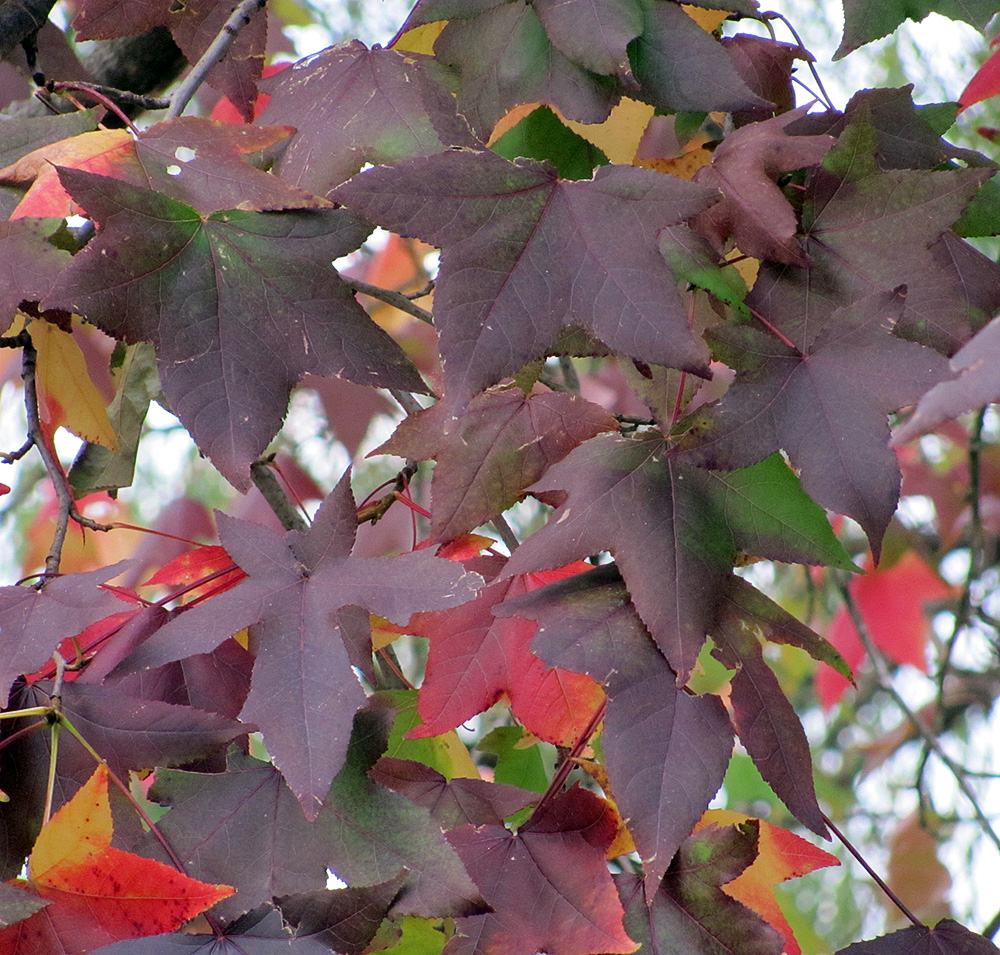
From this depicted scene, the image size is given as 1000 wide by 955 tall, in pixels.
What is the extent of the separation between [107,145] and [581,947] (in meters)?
0.70

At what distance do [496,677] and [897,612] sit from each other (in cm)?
212

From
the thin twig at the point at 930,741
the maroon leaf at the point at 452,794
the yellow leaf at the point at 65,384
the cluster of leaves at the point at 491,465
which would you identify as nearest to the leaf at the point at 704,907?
the cluster of leaves at the point at 491,465

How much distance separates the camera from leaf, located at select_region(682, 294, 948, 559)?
2.14 feet

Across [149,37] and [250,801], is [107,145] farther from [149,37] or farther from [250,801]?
[149,37]

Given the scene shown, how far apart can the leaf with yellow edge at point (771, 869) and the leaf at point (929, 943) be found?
0.06 metres

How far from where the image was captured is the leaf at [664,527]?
70cm

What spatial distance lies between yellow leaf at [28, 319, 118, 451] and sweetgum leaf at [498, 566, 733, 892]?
19.9 inches

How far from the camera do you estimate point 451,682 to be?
31.9 inches

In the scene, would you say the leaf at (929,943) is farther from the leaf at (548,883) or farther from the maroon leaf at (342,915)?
the maroon leaf at (342,915)

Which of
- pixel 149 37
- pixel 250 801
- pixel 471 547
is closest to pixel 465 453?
pixel 471 547

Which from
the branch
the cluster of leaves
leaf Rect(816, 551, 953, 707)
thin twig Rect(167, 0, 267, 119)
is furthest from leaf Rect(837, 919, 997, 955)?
leaf Rect(816, 551, 953, 707)

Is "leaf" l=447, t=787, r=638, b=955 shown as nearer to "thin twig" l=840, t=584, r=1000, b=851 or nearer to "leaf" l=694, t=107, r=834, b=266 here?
"leaf" l=694, t=107, r=834, b=266

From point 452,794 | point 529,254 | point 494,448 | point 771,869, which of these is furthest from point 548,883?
point 529,254

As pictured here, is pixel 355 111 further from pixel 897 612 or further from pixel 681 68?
pixel 897 612
